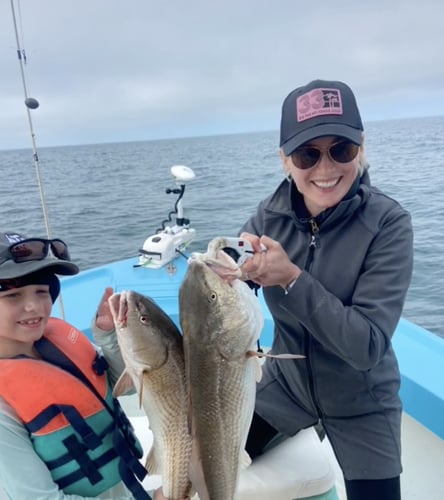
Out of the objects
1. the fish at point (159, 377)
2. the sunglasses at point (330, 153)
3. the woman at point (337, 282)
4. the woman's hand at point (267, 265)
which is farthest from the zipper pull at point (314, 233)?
the fish at point (159, 377)

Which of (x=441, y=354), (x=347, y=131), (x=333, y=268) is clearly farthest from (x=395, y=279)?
(x=441, y=354)

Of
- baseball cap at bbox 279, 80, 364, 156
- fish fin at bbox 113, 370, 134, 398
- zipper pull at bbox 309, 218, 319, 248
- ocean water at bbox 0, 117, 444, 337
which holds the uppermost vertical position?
baseball cap at bbox 279, 80, 364, 156

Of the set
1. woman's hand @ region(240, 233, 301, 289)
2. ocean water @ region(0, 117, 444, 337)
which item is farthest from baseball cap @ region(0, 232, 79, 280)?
ocean water @ region(0, 117, 444, 337)

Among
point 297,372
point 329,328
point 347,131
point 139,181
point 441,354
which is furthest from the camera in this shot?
point 139,181

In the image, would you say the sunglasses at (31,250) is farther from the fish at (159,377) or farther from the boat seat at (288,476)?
the boat seat at (288,476)

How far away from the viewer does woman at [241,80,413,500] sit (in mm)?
2064

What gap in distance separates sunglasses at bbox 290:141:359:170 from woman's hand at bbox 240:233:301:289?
22.4 inches

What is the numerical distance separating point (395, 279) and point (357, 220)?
1.19 feet

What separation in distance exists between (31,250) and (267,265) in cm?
112

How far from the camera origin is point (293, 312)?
205 centimetres

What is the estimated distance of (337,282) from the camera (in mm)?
2443

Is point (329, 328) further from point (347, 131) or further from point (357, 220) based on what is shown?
point (347, 131)

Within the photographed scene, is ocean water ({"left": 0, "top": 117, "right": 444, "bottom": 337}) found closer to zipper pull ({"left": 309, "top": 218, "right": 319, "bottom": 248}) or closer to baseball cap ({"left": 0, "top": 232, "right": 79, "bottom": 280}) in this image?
zipper pull ({"left": 309, "top": 218, "right": 319, "bottom": 248})

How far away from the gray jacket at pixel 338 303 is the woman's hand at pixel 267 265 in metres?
0.07
